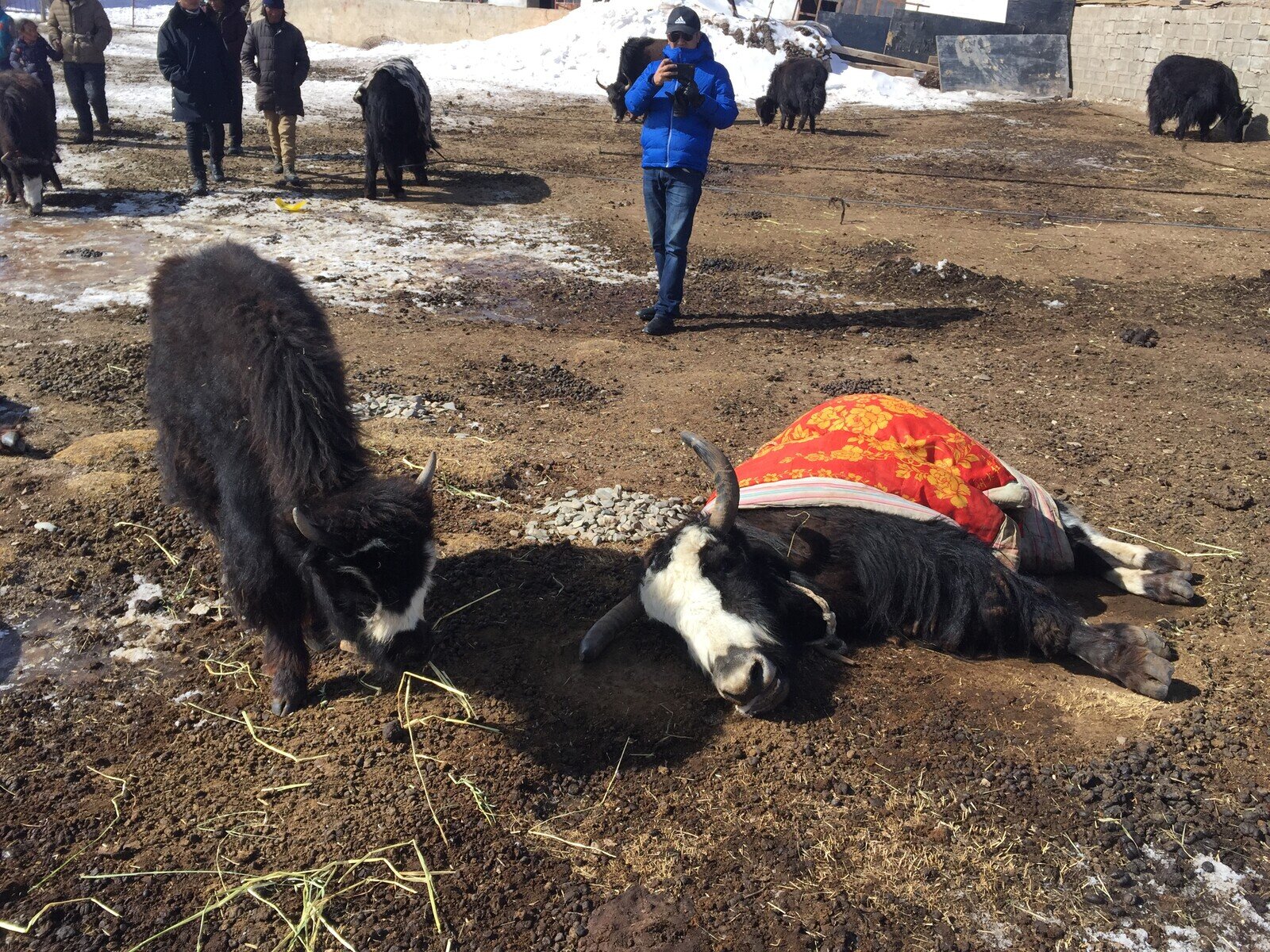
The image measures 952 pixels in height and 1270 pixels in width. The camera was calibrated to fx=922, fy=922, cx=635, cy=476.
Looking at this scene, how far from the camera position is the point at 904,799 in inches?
112

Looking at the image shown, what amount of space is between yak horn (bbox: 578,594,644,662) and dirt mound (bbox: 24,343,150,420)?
3480 mm

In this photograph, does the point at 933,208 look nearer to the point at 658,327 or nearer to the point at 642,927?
the point at 658,327

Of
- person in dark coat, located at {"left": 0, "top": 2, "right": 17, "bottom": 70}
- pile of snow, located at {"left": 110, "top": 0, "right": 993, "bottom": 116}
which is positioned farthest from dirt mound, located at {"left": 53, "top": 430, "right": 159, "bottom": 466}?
pile of snow, located at {"left": 110, "top": 0, "right": 993, "bottom": 116}

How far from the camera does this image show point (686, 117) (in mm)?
6531

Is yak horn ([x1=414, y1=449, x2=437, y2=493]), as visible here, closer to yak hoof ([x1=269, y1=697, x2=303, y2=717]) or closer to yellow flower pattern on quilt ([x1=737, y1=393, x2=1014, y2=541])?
yak hoof ([x1=269, y1=697, x2=303, y2=717])

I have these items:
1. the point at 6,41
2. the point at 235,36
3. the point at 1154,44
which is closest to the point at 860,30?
the point at 1154,44

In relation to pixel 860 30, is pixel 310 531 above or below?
below

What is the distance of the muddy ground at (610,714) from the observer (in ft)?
8.26

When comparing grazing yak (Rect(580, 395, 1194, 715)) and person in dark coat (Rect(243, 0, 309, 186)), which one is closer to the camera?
grazing yak (Rect(580, 395, 1194, 715))

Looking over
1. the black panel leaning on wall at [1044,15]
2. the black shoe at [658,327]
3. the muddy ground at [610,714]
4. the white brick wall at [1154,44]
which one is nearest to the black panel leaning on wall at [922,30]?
the black panel leaning on wall at [1044,15]

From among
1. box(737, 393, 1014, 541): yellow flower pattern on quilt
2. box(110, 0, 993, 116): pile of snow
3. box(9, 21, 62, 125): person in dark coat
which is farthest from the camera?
box(110, 0, 993, 116): pile of snow

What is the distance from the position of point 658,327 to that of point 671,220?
0.78 metres

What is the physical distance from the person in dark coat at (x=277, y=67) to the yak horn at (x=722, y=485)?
8.55 metres

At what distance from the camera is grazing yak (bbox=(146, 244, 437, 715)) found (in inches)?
112
